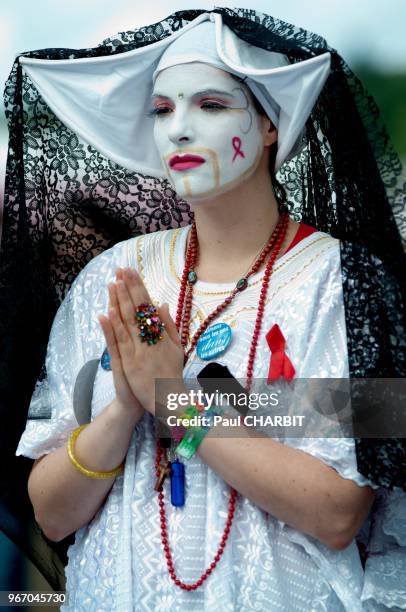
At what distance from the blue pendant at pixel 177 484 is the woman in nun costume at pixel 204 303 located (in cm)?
1

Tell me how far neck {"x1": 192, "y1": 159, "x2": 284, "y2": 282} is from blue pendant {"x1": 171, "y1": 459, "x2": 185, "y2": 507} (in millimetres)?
496

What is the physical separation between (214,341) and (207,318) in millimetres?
85

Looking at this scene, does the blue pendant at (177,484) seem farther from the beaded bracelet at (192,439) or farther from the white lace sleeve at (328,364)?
the white lace sleeve at (328,364)

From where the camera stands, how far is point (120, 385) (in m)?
2.23

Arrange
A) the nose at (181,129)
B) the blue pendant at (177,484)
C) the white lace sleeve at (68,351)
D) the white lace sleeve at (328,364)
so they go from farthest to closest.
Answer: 1. the white lace sleeve at (68,351)
2. the nose at (181,129)
3. the blue pendant at (177,484)
4. the white lace sleeve at (328,364)

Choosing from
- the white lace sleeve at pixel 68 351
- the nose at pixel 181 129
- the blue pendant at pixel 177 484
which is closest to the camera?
the blue pendant at pixel 177 484

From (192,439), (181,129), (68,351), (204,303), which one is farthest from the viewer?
(68,351)

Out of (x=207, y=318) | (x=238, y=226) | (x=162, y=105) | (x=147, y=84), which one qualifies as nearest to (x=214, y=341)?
(x=207, y=318)

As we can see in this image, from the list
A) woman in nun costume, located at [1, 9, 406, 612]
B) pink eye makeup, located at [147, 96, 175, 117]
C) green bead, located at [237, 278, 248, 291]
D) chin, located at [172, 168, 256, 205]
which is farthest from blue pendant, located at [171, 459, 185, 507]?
pink eye makeup, located at [147, 96, 175, 117]

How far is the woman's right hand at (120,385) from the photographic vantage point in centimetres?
223

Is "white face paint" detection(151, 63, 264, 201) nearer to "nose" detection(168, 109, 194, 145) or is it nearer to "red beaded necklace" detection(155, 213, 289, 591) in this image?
"nose" detection(168, 109, 194, 145)

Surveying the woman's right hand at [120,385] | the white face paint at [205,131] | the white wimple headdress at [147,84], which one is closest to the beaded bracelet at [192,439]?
the woman's right hand at [120,385]

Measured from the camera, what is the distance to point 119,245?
2.69 m

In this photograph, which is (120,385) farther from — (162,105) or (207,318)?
(162,105)
